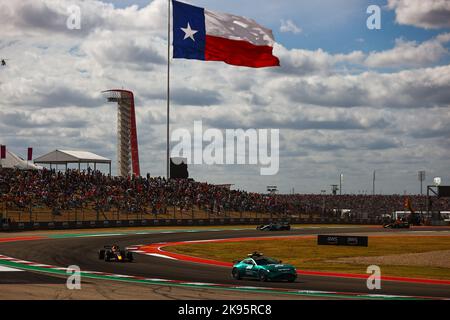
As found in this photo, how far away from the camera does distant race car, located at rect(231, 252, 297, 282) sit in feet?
80.0

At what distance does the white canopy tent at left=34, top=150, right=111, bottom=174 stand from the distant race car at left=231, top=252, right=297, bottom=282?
62.0 metres

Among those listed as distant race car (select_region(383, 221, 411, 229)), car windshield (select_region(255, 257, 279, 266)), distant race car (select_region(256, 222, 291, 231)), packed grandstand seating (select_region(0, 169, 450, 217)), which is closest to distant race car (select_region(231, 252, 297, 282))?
car windshield (select_region(255, 257, 279, 266))

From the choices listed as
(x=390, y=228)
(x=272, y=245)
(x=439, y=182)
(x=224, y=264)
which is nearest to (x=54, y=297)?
(x=224, y=264)

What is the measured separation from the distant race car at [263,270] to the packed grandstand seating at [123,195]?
36292mm

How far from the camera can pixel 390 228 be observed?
7169cm

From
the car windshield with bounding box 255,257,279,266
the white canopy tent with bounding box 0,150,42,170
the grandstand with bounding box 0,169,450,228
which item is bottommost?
the car windshield with bounding box 255,257,279,266

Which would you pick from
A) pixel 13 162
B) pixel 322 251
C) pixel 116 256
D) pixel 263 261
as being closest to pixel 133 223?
pixel 13 162

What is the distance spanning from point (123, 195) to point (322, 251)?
31397 mm

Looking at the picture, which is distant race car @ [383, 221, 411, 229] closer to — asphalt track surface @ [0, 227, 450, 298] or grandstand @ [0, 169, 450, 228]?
grandstand @ [0, 169, 450, 228]

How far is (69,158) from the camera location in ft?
279

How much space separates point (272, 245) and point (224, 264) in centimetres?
1312

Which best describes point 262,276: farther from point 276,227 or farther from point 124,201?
point 124,201

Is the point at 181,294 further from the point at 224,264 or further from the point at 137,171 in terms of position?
the point at 137,171

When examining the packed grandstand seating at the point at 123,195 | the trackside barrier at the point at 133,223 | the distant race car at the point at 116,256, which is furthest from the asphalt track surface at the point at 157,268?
the packed grandstand seating at the point at 123,195
